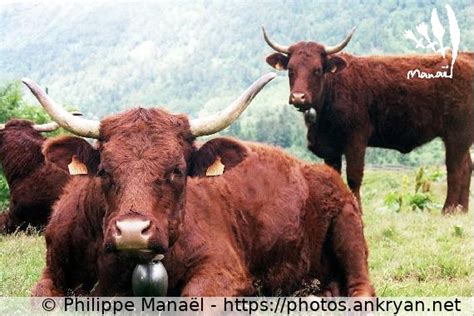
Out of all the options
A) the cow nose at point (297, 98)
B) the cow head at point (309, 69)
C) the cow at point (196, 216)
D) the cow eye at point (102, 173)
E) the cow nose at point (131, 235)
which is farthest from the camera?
the cow head at point (309, 69)

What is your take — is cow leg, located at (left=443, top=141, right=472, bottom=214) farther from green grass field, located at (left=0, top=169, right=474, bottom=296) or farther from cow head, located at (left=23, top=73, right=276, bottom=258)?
cow head, located at (left=23, top=73, right=276, bottom=258)

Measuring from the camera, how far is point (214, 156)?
4973mm

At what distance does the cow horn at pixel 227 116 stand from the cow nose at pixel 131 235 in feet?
3.27

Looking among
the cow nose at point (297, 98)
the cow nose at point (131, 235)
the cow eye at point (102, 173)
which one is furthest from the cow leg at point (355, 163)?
the cow nose at point (131, 235)

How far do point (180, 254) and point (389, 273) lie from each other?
2545 millimetres

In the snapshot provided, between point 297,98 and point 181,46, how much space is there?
28695mm

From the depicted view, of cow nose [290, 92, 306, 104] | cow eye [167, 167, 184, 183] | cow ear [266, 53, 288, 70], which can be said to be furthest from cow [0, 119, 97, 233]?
cow eye [167, 167, 184, 183]

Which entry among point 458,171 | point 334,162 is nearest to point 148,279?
point 334,162

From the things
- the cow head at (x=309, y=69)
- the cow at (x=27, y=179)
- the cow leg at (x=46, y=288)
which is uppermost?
the cow leg at (x=46, y=288)

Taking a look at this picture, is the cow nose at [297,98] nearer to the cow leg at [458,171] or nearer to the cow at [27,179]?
the cow leg at [458,171]

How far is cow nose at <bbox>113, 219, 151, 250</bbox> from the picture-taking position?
401 centimetres

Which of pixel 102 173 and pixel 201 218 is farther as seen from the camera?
pixel 201 218

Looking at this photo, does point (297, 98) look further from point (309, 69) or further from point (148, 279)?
point (148, 279)

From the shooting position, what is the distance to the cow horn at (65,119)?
478cm
